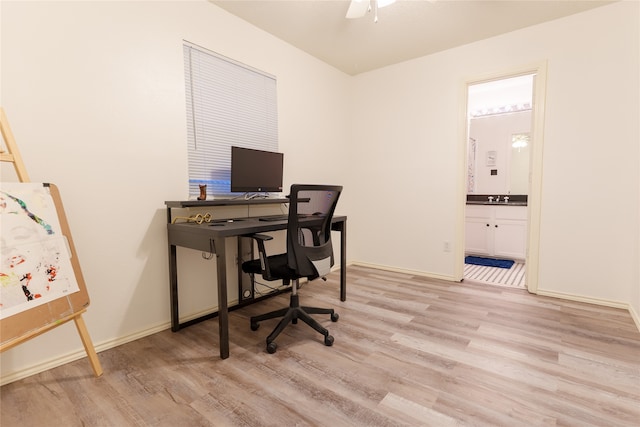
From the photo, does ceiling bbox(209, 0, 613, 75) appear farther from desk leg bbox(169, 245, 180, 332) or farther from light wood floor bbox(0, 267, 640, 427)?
light wood floor bbox(0, 267, 640, 427)

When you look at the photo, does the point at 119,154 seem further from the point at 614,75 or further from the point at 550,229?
the point at 614,75

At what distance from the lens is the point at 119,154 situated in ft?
6.73

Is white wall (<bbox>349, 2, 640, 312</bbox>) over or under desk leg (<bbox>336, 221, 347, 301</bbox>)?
over

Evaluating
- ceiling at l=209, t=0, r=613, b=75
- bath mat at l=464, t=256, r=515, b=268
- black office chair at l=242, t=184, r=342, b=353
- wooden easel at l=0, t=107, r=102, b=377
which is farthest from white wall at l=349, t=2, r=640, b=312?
wooden easel at l=0, t=107, r=102, b=377

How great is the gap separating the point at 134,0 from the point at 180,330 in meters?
2.30

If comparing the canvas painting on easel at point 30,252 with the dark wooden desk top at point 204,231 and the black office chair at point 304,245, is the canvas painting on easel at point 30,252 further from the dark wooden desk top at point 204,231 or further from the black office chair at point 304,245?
the black office chair at point 304,245

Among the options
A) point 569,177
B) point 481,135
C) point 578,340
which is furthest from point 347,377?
point 481,135

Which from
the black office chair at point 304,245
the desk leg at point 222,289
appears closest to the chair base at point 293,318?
the black office chair at point 304,245

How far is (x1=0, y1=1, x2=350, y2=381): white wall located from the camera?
1.71 metres

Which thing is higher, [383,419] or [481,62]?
[481,62]

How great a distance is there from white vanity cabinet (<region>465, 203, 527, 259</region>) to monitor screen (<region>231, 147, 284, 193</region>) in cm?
338

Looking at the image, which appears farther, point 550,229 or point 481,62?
point 481,62

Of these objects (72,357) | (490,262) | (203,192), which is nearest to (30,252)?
(72,357)

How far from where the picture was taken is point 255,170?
265 centimetres
